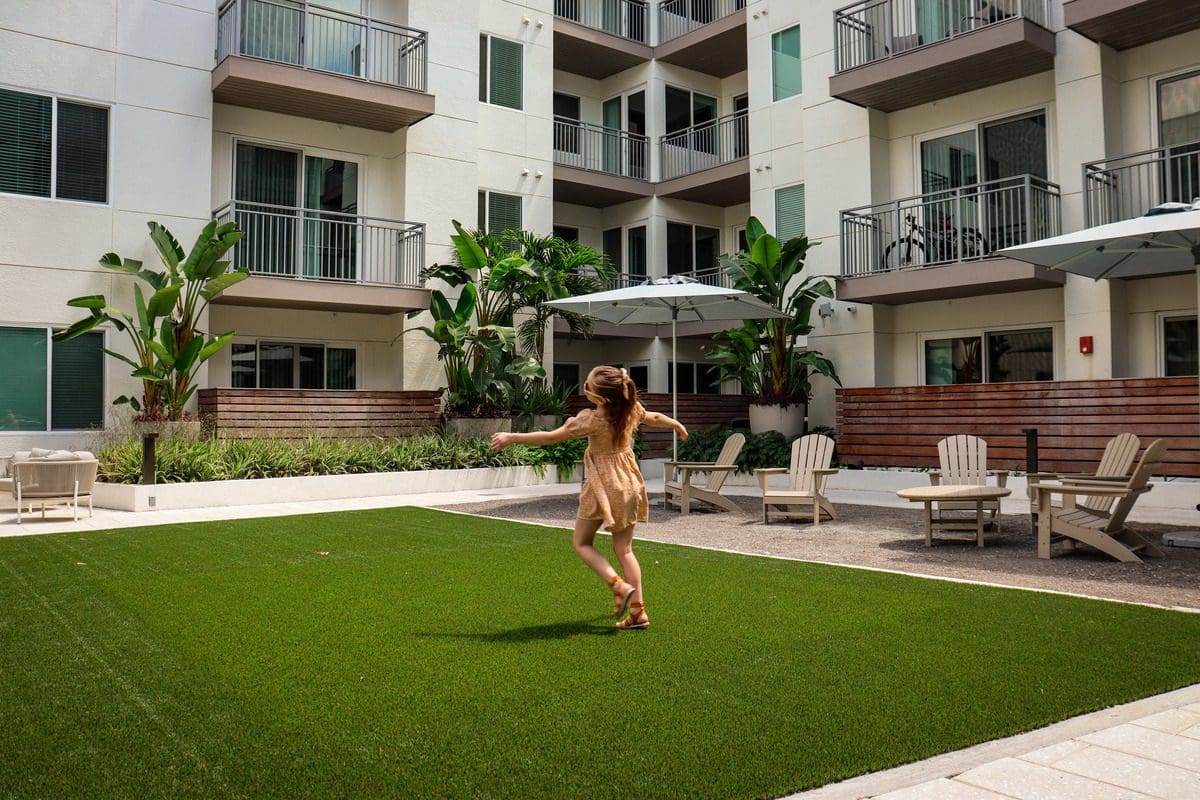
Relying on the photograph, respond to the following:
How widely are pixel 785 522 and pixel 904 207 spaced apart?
8.68 m

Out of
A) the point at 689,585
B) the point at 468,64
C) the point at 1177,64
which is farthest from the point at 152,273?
the point at 1177,64

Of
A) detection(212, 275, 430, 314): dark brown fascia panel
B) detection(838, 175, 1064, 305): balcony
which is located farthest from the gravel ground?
detection(212, 275, 430, 314): dark brown fascia panel

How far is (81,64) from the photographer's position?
1534cm

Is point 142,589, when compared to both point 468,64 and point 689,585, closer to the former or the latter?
point 689,585

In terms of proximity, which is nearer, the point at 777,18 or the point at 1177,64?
the point at 1177,64

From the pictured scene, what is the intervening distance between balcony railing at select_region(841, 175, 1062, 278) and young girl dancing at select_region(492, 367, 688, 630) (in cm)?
1119

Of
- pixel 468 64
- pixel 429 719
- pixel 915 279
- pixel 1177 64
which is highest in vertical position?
pixel 468 64

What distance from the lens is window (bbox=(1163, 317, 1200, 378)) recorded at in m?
14.2

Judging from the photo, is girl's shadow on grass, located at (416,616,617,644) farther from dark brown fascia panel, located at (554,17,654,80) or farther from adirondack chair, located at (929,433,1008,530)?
dark brown fascia panel, located at (554,17,654,80)

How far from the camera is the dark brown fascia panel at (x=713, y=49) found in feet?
70.3

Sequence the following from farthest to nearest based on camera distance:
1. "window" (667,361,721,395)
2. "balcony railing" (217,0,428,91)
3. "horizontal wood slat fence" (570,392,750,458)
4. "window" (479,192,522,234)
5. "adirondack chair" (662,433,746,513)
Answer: "window" (667,361,721,395)
"window" (479,192,522,234)
"horizontal wood slat fence" (570,392,750,458)
"balcony railing" (217,0,428,91)
"adirondack chair" (662,433,746,513)

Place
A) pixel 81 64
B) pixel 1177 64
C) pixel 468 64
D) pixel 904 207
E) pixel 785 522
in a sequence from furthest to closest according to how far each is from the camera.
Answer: pixel 468 64 < pixel 904 207 < pixel 81 64 < pixel 1177 64 < pixel 785 522

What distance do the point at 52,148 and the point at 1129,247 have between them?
1563cm

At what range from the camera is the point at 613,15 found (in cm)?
2364
